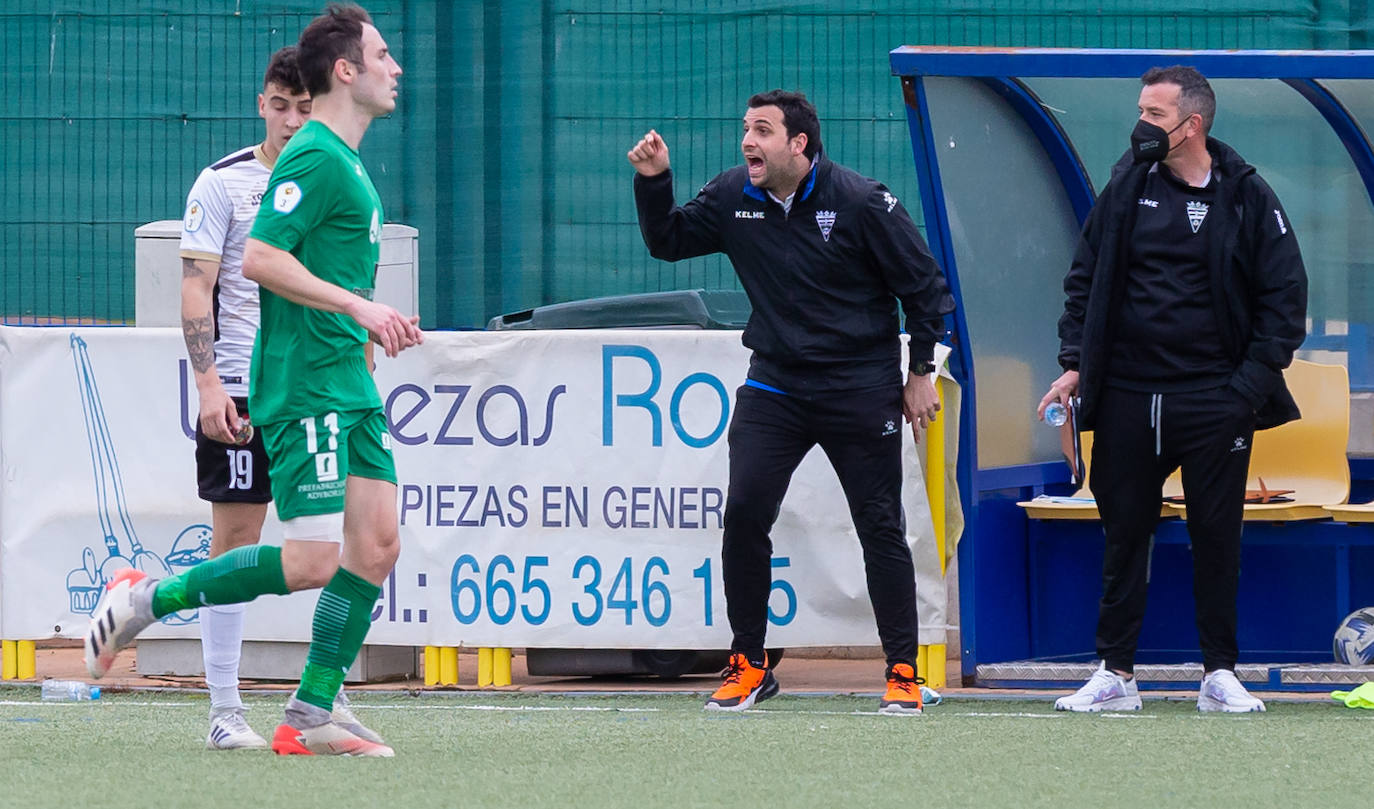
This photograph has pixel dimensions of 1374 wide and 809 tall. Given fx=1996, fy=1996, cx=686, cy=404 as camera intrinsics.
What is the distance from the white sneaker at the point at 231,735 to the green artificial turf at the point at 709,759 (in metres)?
0.06

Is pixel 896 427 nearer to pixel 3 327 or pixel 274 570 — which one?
pixel 274 570

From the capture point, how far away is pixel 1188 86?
6.15 meters

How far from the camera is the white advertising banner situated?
7.00m

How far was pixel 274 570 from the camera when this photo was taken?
469cm

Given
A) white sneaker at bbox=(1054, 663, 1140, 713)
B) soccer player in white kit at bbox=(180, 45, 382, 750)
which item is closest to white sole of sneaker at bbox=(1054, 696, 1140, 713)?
white sneaker at bbox=(1054, 663, 1140, 713)

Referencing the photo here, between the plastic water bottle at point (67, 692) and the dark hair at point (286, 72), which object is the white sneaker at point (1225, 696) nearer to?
the dark hair at point (286, 72)

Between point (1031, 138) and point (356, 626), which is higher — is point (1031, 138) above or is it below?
above

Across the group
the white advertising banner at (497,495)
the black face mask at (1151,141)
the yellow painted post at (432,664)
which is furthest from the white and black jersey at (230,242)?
the black face mask at (1151,141)

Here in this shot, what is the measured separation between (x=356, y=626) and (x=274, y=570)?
10.6 inches

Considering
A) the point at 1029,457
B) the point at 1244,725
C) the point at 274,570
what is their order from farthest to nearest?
the point at 1029,457 → the point at 1244,725 → the point at 274,570

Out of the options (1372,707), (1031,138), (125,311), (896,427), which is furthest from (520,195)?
(1372,707)

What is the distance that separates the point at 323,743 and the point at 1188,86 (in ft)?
10.8

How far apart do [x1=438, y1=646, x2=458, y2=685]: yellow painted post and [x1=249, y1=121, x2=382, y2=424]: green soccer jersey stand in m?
2.48

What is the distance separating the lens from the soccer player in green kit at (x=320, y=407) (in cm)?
467
